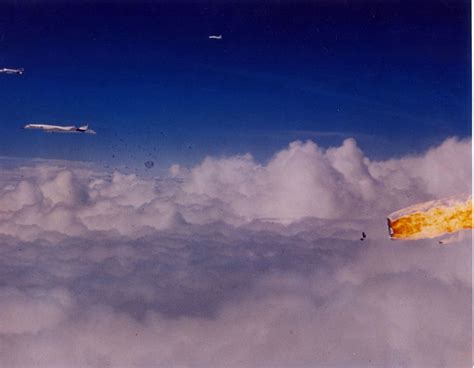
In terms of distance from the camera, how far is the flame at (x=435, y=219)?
4.50 m

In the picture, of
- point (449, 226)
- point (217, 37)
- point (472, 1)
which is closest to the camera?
point (449, 226)

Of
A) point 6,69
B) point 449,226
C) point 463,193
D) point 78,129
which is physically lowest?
point 449,226

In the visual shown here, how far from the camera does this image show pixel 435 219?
178 inches

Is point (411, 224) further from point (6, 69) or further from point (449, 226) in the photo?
point (6, 69)

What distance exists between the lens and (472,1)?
491 cm

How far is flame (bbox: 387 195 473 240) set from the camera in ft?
14.8

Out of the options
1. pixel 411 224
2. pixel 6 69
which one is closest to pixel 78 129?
pixel 6 69

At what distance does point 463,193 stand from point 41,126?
4877 mm

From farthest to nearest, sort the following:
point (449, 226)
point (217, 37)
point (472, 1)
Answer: point (217, 37)
point (472, 1)
point (449, 226)

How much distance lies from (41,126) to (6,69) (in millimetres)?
751

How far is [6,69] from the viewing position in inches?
207

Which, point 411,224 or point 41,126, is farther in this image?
point 41,126

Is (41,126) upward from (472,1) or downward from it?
downward

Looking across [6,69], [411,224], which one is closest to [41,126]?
[6,69]
